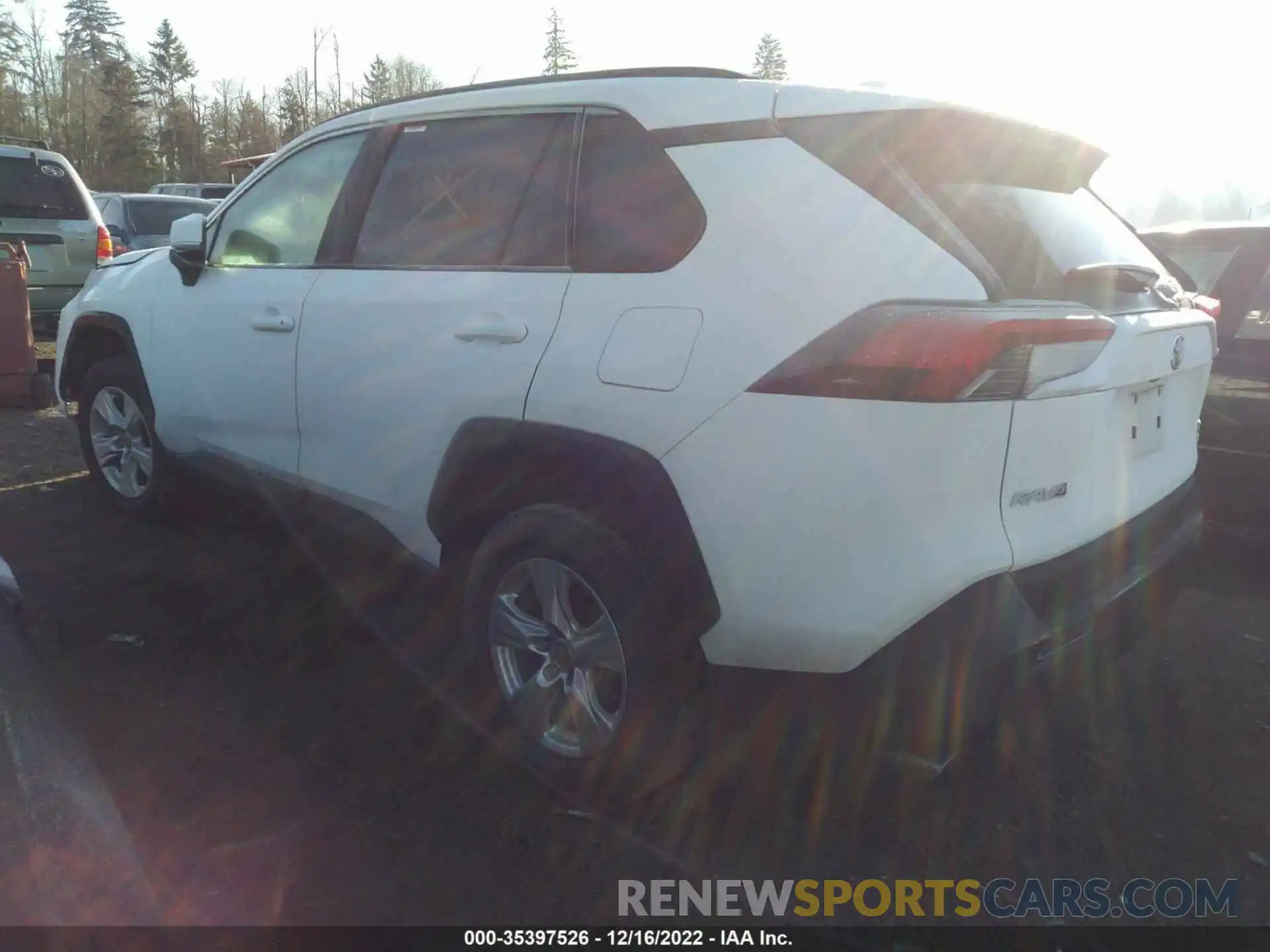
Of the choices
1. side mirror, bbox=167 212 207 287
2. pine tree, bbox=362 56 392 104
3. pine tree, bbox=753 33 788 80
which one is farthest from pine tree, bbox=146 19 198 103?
side mirror, bbox=167 212 207 287

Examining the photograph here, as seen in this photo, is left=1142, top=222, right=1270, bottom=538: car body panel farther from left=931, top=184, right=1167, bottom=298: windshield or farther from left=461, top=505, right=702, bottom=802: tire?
left=461, top=505, right=702, bottom=802: tire

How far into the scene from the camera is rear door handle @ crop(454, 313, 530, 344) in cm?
274

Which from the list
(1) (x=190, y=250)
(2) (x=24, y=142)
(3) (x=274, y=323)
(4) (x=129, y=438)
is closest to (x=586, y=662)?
(3) (x=274, y=323)

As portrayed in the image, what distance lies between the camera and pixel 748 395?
7.34ft

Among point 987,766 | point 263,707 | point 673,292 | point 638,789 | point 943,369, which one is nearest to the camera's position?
point 943,369

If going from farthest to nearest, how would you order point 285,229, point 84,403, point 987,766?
point 84,403, point 285,229, point 987,766

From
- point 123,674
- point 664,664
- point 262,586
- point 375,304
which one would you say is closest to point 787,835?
point 664,664

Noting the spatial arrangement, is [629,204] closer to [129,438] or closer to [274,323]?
[274,323]

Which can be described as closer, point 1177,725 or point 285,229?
point 1177,725

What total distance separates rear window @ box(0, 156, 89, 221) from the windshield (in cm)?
998

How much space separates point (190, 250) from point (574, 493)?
2457 millimetres

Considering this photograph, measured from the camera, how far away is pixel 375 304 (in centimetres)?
323

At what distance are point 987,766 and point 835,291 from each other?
162 centimetres

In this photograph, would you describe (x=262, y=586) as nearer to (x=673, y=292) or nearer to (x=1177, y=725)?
(x=673, y=292)
